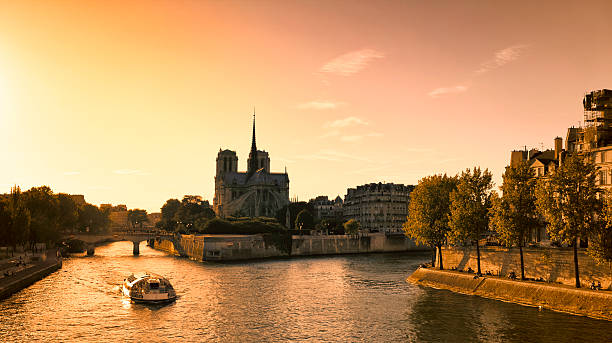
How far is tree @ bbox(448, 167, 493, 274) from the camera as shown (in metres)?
59.0

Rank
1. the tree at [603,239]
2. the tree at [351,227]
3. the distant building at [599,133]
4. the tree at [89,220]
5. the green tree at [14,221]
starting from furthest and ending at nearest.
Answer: the tree at [89,220]
the tree at [351,227]
the green tree at [14,221]
the distant building at [599,133]
the tree at [603,239]

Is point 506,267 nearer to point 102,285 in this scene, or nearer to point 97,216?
point 102,285

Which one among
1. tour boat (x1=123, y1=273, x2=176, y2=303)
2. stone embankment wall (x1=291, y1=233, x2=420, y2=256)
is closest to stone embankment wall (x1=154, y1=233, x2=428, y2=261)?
stone embankment wall (x1=291, y1=233, x2=420, y2=256)

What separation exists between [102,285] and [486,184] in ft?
162

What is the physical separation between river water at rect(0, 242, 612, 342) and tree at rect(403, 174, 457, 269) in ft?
22.6

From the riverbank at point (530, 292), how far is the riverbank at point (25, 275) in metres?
47.1

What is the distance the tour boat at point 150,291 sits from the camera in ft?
179

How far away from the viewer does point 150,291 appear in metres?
55.1

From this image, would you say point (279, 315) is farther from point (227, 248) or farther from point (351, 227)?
point (351, 227)

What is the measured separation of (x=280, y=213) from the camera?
181m

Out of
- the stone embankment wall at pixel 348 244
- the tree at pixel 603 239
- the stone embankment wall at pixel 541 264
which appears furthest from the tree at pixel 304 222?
the tree at pixel 603 239

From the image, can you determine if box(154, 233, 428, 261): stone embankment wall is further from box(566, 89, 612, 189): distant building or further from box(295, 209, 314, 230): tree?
box(566, 89, 612, 189): distant building

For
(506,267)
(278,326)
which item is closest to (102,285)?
(278,326)

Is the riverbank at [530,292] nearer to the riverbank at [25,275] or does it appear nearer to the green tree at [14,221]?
the riverbank at [25,275]
